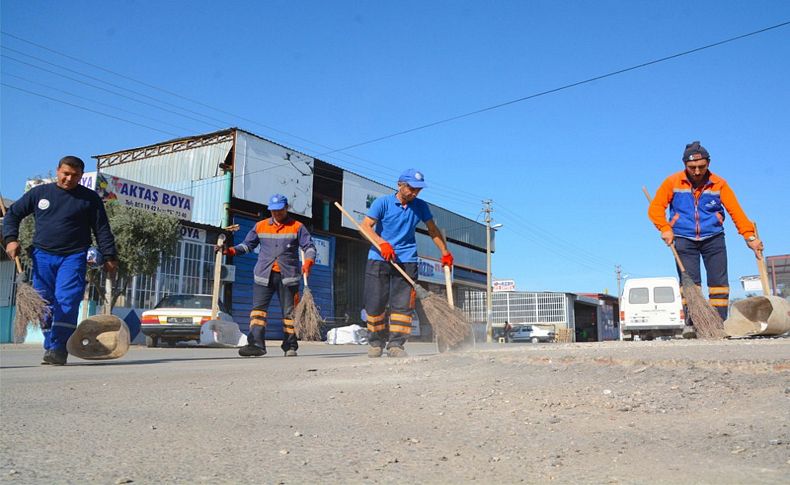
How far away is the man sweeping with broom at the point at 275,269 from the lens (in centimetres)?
774

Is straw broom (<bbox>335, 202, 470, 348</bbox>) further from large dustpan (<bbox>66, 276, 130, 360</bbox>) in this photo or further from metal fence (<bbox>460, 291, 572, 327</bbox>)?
metal fence (<bbox>460, 291, 572, 327</bbox>)

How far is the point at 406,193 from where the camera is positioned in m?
6.88

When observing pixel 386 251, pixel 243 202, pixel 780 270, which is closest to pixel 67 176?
pixel 386 251

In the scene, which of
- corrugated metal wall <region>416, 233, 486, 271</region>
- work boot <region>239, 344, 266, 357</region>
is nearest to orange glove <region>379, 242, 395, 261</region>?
work boot <region>239, 344, 266, 357</region>

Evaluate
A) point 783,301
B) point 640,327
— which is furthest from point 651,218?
point 640,327

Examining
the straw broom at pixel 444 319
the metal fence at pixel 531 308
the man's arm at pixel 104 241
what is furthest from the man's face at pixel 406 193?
the metal fence at pixel 531 308

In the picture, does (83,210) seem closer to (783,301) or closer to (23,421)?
(23,421)

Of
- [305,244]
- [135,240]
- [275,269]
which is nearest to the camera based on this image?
[275,269]

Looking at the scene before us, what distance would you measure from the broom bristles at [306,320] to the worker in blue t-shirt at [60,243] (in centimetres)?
229

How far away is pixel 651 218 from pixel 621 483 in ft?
18.6

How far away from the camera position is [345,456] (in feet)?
7.72

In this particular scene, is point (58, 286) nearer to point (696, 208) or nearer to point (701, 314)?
point (701, 314)

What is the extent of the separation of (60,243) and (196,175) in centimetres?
2337

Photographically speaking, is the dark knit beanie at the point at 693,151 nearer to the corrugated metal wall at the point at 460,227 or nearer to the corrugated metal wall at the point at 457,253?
the corrugated metal wall at the point at 457,253
